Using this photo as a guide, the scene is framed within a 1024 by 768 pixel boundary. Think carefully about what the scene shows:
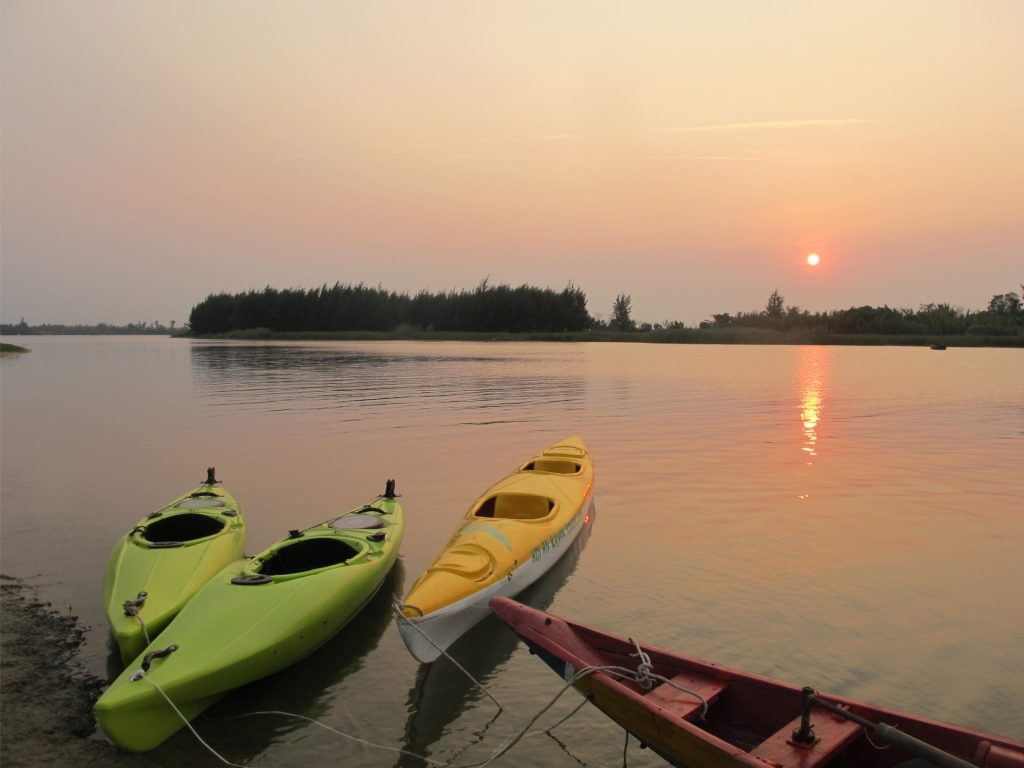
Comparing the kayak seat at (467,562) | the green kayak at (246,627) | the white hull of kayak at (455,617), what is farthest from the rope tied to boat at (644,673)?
the green kayak at (246,627)

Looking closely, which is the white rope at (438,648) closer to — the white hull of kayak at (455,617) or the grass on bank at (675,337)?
the white hull of kayak at (455,617)

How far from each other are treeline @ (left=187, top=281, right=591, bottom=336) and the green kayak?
87.9 m

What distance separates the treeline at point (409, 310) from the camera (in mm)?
95188

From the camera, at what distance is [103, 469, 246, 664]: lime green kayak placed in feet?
19.9

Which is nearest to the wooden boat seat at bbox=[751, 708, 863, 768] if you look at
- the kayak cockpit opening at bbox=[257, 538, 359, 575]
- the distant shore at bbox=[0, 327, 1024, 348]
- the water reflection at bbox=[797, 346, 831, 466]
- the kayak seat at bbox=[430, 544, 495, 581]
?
the kayak seat at bbox=[430, 544, 495, 581]

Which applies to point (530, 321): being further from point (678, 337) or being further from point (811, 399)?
point (811, 399)

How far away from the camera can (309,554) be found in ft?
24.6

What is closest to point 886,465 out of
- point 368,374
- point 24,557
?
point 24,557

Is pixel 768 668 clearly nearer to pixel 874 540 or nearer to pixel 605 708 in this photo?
pixel 605 708

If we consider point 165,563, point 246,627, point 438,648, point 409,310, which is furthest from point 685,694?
point 409,310

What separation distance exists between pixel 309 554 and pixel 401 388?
22.1 metres

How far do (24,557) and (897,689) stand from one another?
9.44 meters

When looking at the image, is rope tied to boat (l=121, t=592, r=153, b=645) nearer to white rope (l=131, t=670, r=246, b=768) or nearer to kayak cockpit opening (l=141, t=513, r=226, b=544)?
white rope (l=131, t=670, r=246, b=768)

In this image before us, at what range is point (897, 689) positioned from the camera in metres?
6.03
